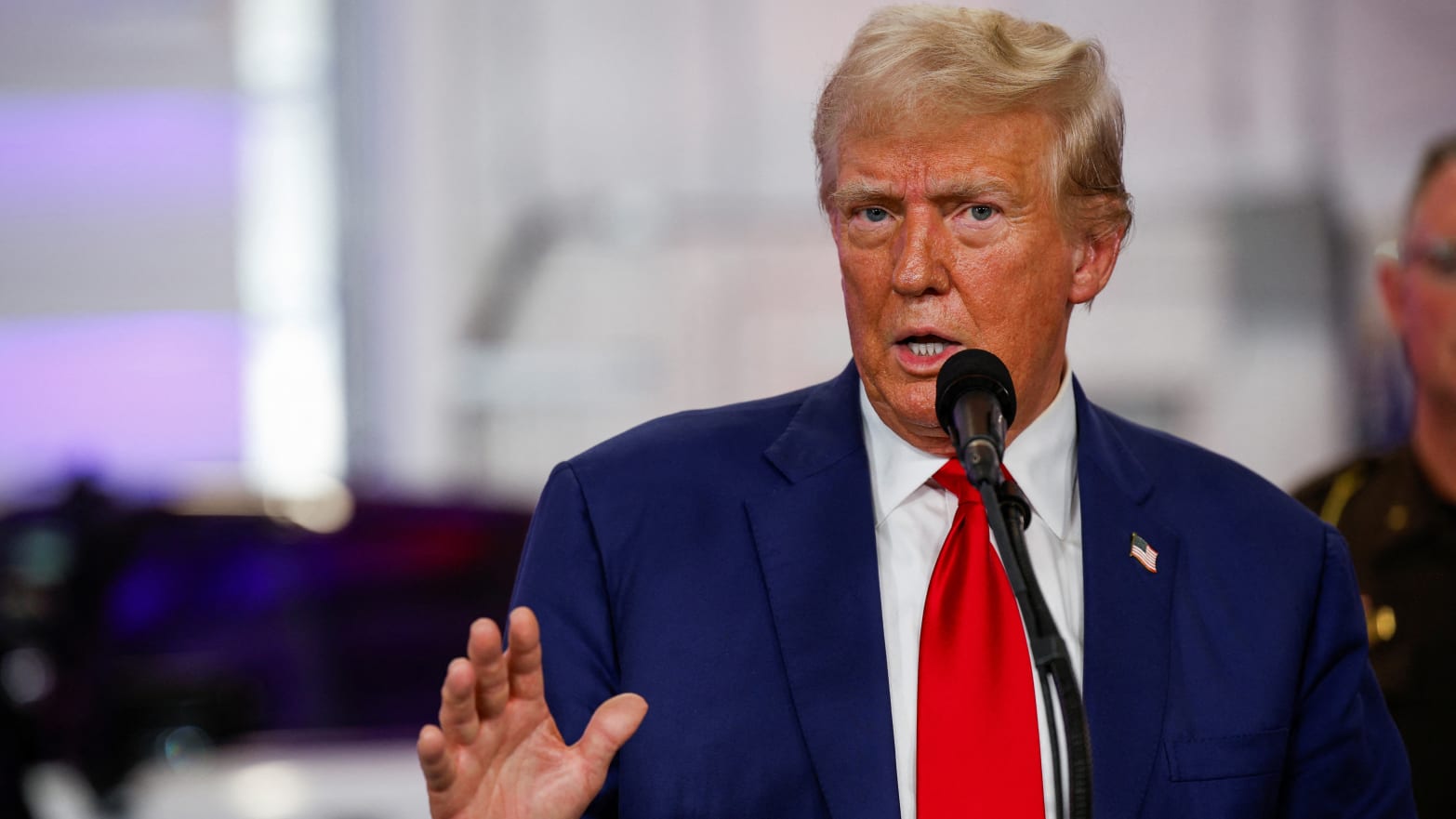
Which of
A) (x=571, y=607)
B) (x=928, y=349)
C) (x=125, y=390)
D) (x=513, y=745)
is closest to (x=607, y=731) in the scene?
(x=513, y=745)

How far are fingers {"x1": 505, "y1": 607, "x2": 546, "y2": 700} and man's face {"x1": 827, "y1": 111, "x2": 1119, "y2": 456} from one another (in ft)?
1.80

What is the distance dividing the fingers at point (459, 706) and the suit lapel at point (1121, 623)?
0.70m

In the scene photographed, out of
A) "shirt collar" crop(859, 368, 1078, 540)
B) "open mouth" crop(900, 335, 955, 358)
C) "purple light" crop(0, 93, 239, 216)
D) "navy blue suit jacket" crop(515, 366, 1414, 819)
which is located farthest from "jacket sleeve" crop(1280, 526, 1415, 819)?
"purple light" crop(0, 93, 239, 216)

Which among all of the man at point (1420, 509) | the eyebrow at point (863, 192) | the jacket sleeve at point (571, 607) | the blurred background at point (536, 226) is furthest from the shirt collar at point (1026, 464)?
the blurred background at point (536, 226)

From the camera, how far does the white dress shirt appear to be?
6.27ft

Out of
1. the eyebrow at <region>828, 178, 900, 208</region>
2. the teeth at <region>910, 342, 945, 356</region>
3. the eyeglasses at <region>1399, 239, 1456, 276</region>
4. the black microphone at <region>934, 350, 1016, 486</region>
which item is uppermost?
the eyebrow at <region>828, 178, 900, 208</region>

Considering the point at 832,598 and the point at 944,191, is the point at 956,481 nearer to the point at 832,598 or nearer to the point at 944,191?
the point at 832,598

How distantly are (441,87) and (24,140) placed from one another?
197 centimetres

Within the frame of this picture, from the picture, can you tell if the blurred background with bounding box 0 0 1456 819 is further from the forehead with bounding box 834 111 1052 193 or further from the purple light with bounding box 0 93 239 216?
the forehead with bounding box 834 111 1052 193

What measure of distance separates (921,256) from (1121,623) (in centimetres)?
48

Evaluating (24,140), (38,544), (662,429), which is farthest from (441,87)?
(662,429)

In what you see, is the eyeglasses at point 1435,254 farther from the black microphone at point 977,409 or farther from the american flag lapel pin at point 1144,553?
the black microphone at point 977,409

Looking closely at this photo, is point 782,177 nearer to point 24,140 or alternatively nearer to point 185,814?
point 24,140

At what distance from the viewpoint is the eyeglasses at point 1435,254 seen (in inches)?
112
